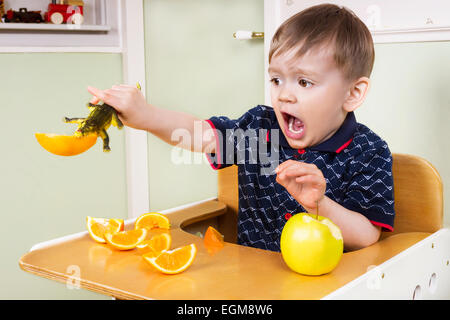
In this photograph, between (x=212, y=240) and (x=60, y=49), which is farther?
(x=60, y=49)

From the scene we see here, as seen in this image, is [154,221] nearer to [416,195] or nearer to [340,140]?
[340,140]

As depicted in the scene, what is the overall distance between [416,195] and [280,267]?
340 mm

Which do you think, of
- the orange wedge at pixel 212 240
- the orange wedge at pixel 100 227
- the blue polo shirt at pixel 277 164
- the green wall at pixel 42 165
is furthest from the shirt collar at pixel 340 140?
the green wall at pixel 42 165

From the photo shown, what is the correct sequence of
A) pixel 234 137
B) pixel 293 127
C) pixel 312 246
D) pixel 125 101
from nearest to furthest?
pixel 312 246, pixel 125 101, pixel 293 127, pixel 234 137

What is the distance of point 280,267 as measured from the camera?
2.45 feet

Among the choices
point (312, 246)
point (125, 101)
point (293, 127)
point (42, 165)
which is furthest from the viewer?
point (42, 165)

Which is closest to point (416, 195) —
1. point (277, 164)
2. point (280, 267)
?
point (277, 164)

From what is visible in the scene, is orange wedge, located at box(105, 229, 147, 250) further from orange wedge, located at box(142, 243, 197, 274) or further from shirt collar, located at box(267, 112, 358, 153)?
shirt collar, located at box(267, 112, 358, 153)

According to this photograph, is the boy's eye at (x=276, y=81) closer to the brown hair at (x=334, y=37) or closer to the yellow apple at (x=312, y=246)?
the brown hair at (x=334, y=37)

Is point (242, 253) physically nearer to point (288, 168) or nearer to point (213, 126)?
point (288, 168)

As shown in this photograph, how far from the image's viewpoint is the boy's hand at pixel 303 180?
2.36ft

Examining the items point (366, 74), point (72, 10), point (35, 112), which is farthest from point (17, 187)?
point (366, 74)

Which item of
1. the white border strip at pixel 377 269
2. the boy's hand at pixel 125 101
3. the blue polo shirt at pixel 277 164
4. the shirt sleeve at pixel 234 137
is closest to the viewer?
the white border strip at pixel 377 269

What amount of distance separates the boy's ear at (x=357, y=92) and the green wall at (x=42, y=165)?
970 millimetres
